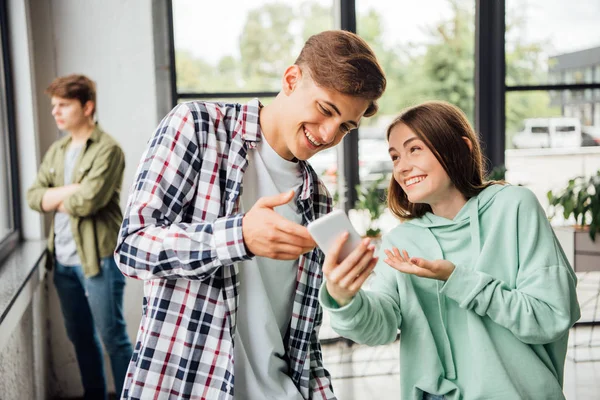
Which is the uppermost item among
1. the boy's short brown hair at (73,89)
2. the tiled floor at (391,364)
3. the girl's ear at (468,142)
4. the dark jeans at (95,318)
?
the boy's short brown hair at (73,89)

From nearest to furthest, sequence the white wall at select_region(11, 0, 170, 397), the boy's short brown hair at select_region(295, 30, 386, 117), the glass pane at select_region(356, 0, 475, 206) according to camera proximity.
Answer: the boy's short brown hair at select_region(295, 30, 386, 117)
the white wall at select_region(11, 0, 170, 397)
the glass pane at select_region(356, 0, 475, 206)

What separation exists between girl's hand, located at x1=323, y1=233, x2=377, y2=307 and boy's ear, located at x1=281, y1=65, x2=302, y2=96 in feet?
1.22

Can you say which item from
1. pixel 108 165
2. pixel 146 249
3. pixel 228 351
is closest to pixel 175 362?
pixel 228 351

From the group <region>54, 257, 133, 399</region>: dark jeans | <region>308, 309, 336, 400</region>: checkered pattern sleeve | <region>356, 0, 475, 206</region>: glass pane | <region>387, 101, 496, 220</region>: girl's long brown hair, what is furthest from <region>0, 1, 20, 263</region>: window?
<region>387, 101, 496, 220</region>: girl's long brown hair

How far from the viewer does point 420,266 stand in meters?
1.36

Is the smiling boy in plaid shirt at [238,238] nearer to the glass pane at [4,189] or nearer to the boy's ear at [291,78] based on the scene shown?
the boy's ear at [291,78]

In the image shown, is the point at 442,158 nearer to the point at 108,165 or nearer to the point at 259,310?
the point at 259,310

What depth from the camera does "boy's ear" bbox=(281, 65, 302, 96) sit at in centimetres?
134

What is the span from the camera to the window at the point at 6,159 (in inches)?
128

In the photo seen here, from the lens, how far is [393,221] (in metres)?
4.48

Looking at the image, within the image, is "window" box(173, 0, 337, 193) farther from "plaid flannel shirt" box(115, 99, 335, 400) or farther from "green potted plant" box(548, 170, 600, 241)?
"plaid flannel shirt" box(115, 99, 335, 400)

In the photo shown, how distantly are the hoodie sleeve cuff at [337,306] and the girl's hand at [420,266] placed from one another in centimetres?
11

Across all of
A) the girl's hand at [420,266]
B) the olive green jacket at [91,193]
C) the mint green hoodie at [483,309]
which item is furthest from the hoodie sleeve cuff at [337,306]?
the olive green jacket at [91,193]

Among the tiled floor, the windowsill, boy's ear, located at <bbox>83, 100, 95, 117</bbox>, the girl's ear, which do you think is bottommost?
the tiled floor
